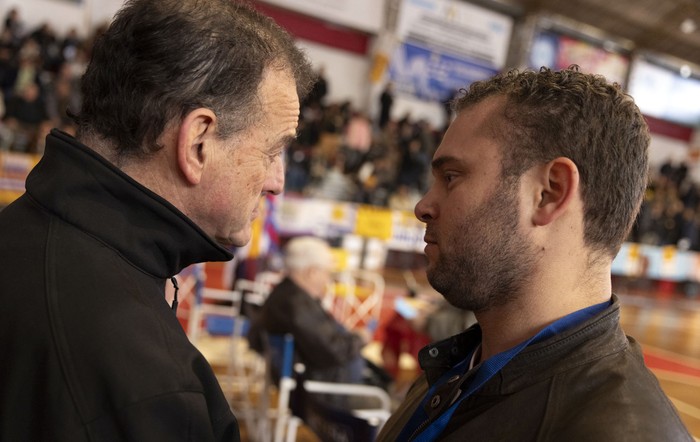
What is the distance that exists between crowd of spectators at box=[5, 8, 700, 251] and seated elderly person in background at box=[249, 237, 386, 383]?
19.3 feet

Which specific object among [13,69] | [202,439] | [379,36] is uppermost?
[379,36]

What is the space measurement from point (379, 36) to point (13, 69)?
7796mm

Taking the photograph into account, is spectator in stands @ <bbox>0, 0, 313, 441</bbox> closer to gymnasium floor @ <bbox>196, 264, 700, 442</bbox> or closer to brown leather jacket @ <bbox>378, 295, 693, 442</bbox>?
brown leather jacket @ <bbox>378, 295, 693, 442</bbox>

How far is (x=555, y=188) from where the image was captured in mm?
1071

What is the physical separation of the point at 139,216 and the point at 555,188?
0.67m

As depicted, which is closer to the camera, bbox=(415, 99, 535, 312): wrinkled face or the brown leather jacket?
the brown leather jacket

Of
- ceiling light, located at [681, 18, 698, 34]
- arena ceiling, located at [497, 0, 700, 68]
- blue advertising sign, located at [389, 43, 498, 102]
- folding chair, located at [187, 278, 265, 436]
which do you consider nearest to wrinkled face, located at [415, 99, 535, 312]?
folding chair, located at [187, 278, 265, 436]

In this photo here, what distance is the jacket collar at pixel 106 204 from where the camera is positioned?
915mm

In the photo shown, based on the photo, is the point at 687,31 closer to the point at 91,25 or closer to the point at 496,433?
the point at 91,25

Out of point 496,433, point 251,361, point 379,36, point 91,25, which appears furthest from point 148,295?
point 379,36

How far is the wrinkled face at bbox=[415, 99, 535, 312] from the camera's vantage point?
1.11 m

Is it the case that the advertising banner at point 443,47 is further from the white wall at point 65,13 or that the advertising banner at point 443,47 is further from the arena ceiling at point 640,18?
the white wall at point 65,13

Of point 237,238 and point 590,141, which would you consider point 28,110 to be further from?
point 590,141

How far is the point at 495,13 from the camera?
53.6 ft
